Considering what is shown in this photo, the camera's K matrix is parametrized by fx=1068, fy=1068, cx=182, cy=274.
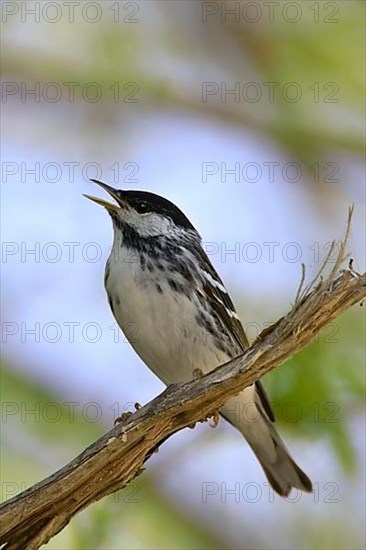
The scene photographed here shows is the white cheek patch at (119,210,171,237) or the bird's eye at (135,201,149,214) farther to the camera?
the bird's eye at (135,201,149,214)

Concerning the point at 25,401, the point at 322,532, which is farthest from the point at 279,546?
the point at 25,401

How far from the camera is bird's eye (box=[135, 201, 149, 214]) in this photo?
4.98 m

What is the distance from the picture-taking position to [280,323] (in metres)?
3.05

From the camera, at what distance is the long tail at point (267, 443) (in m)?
4.86

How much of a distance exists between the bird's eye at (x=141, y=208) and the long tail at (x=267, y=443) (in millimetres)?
972

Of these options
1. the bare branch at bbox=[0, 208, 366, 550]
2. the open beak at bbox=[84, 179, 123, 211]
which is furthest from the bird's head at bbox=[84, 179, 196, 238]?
the bare branch at bbox=[0, 208, 366, 550]

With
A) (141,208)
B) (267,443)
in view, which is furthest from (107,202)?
(267,443)

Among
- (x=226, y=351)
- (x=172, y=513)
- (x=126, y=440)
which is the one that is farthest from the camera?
(x=172, y=513)

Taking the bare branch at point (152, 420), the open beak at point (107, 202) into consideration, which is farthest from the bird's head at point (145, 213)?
the bare branch at point (152, 420)

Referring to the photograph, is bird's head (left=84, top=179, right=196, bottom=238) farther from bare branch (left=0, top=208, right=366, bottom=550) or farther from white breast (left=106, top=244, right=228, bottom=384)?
bare branch (left=0, top=208, right=366, bottom=550)

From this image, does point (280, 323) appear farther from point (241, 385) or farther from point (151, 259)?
point (151, 259)

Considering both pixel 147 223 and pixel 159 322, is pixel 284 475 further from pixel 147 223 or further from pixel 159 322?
pixel 147 223

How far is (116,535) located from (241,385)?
1.76 metres

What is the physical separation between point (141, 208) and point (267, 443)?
125 cm
